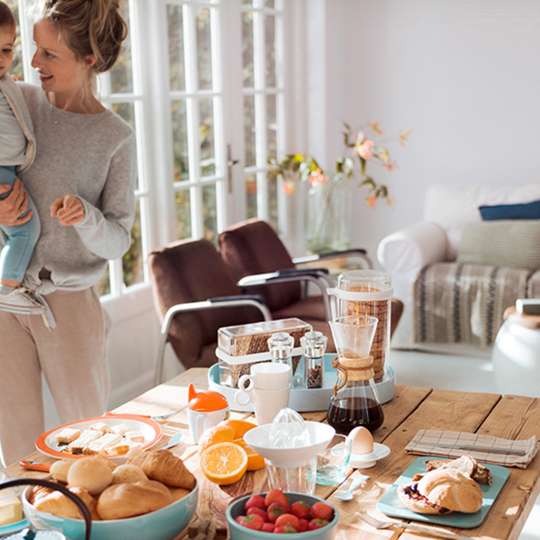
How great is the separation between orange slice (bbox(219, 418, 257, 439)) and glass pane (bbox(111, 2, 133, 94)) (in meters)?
2.48

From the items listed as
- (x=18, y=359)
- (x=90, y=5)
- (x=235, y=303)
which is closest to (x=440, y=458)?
(x=18, y=359)

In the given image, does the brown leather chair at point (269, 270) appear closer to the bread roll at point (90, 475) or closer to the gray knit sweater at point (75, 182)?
the gray knit sweater at point (75, 182)

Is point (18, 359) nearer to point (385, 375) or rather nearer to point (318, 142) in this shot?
point (385, 375)

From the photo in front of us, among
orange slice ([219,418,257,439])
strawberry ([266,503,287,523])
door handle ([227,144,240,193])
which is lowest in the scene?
orange slice ([219,418,257,439])

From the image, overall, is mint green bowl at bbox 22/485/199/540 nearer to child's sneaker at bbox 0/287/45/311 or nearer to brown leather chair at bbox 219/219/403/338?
child's sneaker at bbox 0/287/45/311

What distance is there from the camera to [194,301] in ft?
12.5

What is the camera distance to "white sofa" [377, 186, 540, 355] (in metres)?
4.98

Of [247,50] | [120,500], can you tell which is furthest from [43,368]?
[247,50]

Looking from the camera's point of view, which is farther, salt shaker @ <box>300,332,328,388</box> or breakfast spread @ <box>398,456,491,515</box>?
salt shaker @ <box>300,332,328,388</box>

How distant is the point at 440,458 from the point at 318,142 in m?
4.09

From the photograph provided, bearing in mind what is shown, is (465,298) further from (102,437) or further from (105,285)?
(102,437)

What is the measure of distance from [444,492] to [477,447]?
0.33 metres

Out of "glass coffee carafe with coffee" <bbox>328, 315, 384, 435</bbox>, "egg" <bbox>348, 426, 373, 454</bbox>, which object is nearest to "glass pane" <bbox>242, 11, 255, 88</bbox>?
"glass coffee carafe with coffee" <bbox>328, 315, 384, 435</bbox>

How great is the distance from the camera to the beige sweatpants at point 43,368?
8.11ft
